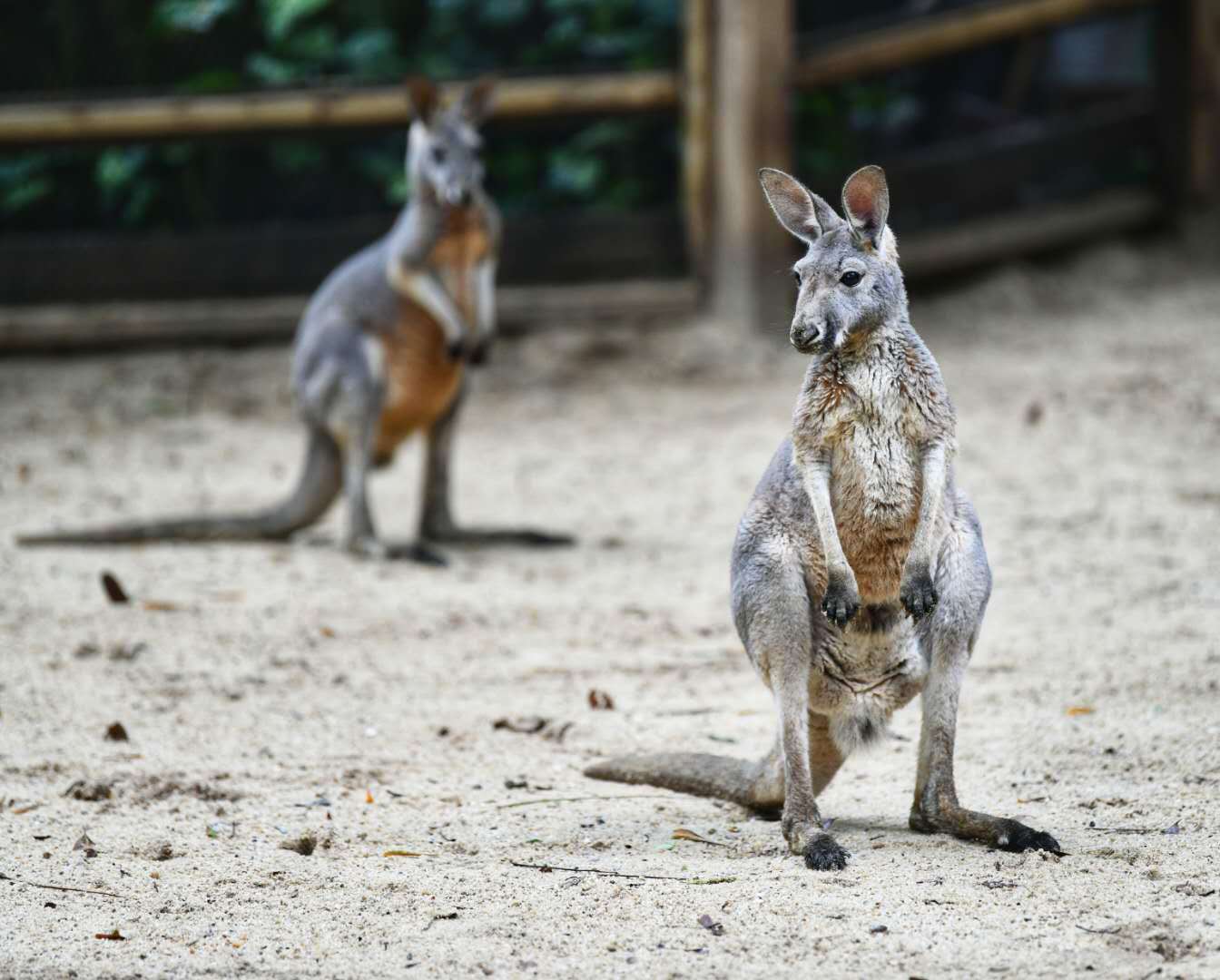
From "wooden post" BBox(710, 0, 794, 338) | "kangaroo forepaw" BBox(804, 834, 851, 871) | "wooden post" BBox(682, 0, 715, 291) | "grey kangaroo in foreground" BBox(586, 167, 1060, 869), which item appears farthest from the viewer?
"wooden post" BBox(682, 0, 715, 291)

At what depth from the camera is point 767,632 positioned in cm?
290

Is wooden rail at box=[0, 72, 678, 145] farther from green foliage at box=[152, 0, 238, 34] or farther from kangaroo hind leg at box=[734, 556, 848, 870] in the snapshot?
kangaroo hind leg at box=[734, 556, 848, 870]

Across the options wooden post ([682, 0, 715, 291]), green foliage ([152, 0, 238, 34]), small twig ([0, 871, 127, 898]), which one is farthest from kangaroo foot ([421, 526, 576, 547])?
green foliage ([152, 0, 238, 34])

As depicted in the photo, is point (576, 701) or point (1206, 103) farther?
point (1206, 103)

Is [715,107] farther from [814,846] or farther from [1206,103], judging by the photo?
[814,846]

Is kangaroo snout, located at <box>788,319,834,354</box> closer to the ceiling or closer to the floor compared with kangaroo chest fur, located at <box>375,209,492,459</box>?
closer to the ceiling

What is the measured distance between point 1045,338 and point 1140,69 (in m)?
2.54

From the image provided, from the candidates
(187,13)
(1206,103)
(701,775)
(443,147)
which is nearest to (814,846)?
(701,775)

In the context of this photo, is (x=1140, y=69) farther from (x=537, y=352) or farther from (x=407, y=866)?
(x=407, y=866)

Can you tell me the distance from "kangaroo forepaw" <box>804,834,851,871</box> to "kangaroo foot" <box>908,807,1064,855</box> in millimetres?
199

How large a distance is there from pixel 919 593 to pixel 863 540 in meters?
0.19

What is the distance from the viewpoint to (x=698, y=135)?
791cm

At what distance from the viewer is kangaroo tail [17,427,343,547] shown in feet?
18.8

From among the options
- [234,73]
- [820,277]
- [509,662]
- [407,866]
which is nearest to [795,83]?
[234,73]
